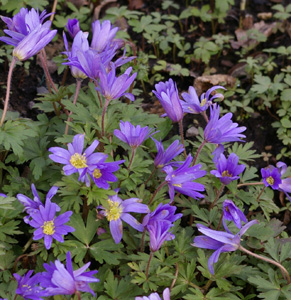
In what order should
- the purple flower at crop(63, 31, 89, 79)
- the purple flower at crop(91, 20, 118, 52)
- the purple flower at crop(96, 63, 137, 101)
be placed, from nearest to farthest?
the purple flower at crop(96, 63, 137, 101) → the purple flower at crop(63, 31, 89, 79) → the purple flower at crop(91, 20, 118, 52)

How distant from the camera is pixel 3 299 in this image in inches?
97.3

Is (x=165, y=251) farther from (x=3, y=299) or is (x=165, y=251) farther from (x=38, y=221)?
(x=3, y=299)

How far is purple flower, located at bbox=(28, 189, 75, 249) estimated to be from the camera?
7.92 ft

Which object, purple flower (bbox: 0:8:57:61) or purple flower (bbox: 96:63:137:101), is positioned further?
purple flower (bbox: 0:8:57:61)

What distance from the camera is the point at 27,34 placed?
277 centimetres

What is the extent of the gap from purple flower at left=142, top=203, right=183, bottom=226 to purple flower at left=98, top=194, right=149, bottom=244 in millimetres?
166

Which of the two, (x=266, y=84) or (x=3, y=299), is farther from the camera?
(x=266, y=84)

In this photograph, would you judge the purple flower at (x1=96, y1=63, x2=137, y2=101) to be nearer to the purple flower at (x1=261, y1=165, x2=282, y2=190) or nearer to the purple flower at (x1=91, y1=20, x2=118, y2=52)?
the purple flower at (x1=91, y1=20, x2=118, y2=52)

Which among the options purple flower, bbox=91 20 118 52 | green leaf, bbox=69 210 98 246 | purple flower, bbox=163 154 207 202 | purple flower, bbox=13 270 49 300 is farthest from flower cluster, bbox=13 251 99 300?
purple flower, bbox=91 20 118 52

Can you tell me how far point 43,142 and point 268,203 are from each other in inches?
60.4

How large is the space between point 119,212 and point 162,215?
368 millimetres

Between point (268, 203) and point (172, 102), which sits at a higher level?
point (172, 102)

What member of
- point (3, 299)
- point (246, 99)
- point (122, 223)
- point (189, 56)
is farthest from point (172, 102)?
point (189, 56)

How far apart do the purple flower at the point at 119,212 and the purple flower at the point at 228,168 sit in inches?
18.6
